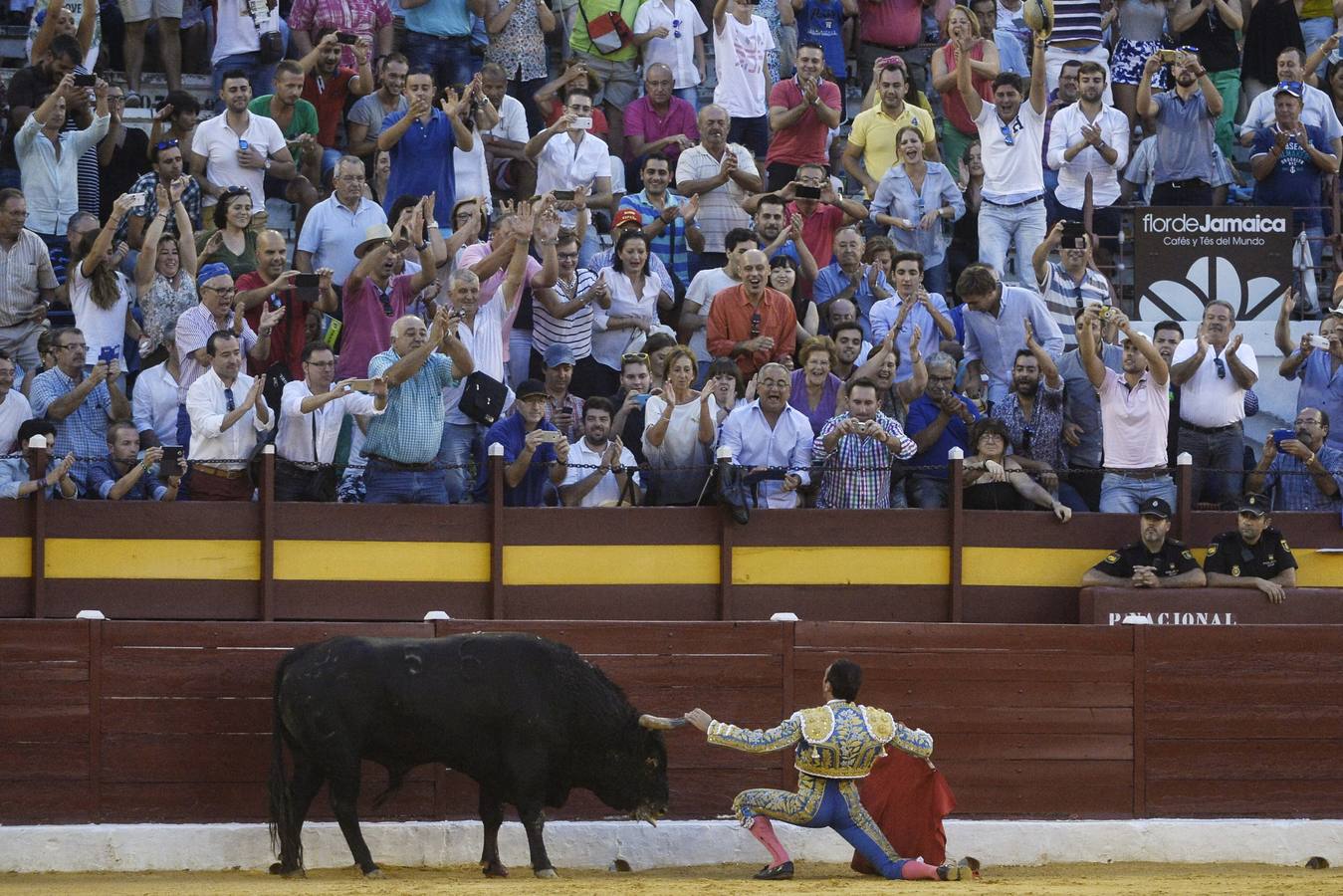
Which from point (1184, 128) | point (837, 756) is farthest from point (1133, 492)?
point (1184, 128)

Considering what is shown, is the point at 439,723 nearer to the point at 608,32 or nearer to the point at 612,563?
the point at 612,563

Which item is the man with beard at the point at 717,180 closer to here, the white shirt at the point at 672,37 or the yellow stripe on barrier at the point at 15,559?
the white shirt at the point at 672,37

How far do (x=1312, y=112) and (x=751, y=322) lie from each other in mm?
4862

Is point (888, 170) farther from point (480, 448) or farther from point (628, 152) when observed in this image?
point (480, 448)

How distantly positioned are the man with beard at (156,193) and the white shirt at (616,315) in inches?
96.0

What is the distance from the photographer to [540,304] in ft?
40.4

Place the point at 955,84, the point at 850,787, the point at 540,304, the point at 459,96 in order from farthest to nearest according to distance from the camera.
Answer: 1. the point at 955,84
2. the point at 459,96
3. the point at 540,304
4. the point at 850,787

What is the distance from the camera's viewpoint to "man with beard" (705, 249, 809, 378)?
40.2 feet

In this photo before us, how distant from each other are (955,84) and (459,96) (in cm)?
332

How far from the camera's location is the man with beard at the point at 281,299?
11828 mm

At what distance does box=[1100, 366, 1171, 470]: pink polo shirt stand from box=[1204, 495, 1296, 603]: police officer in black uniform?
579mm

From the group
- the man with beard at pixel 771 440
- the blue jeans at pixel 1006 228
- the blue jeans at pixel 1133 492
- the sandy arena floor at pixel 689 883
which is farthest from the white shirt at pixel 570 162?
the sandy arena floor at pixel 689 883

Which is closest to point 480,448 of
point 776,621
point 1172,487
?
point 776,621

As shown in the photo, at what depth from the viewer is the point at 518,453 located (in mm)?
11320
